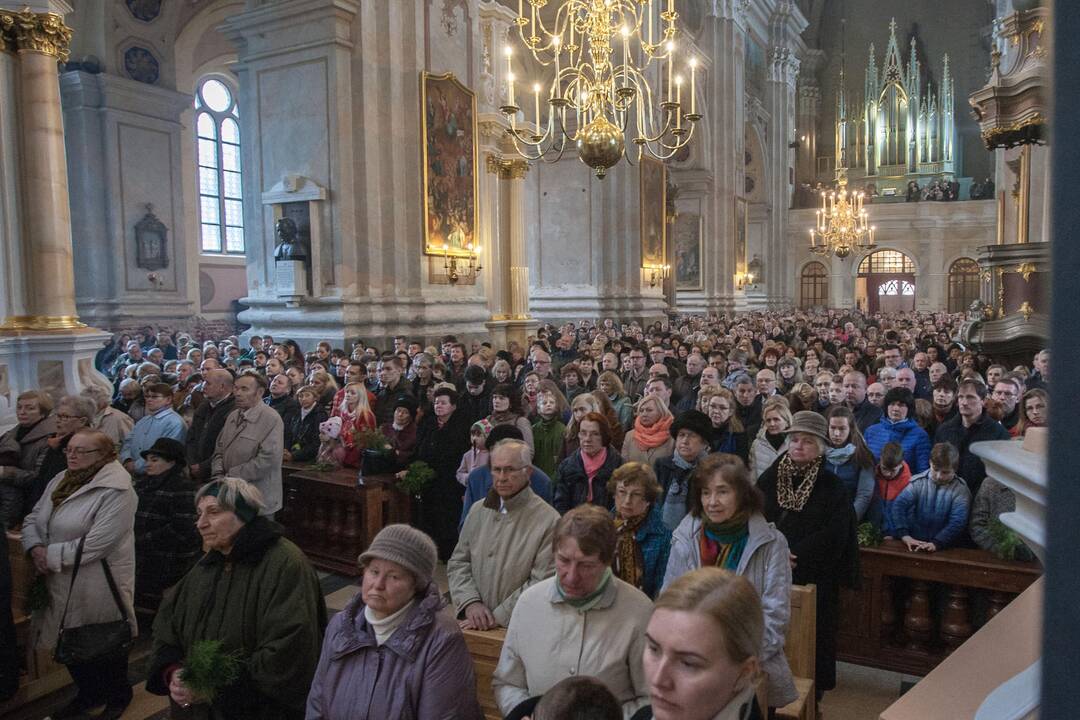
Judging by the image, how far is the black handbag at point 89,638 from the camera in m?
4.13

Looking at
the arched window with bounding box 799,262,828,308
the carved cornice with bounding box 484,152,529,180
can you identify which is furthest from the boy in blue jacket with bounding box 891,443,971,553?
the arched window with bounding box 799,262,828,308

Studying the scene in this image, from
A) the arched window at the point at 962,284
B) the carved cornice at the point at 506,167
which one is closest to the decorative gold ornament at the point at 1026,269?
the carved cornice at the point at 506,167

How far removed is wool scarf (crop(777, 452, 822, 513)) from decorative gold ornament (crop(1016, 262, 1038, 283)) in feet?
24.6

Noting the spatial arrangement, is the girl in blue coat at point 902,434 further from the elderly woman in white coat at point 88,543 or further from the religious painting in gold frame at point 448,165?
the religious painting in gold frame at point 448,165

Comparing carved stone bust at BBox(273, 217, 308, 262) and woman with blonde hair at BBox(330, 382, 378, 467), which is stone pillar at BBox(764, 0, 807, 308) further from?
woman with blonde hair at BBox(330, 382, 378, 467)

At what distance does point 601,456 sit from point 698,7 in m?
27.6

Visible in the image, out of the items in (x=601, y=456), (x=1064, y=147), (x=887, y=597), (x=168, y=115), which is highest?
(x=168, y=115)

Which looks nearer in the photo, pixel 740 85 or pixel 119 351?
pixel 119 351

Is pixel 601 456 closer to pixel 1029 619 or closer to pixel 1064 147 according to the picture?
pixel 1029 619

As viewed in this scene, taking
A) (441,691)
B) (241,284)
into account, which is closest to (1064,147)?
(441,691)

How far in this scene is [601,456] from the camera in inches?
198

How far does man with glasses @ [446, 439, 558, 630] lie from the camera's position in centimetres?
380

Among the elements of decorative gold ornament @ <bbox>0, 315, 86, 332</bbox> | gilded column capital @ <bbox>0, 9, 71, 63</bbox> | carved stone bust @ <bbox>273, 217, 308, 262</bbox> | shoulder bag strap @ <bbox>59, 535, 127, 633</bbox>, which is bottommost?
shoulder bag strap @ <bbox>59, 535, 127, 633</bbox>

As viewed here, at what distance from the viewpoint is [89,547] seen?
4.12 metres
